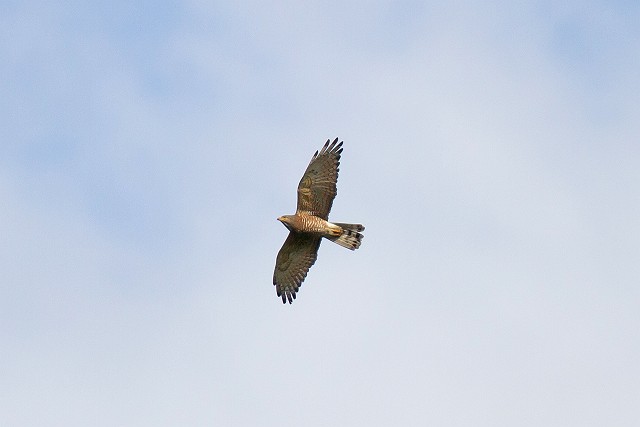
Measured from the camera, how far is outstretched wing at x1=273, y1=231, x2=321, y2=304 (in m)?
46.3

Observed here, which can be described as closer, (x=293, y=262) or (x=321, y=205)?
(x=321, y=205)

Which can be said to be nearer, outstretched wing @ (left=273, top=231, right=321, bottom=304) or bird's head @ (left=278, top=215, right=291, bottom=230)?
bird's head @ (left=278, top=215, right=291, bottom=230)

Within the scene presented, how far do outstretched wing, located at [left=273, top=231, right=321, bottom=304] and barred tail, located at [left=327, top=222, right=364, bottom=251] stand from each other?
99 cm

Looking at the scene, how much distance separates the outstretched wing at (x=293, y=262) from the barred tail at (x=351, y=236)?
3.25 feet

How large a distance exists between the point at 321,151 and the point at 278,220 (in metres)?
2.36

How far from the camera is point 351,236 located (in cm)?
4553

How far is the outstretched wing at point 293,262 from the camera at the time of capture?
152ft

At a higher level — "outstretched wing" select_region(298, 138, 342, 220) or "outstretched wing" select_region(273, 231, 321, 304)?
"outstretched wing" select_region(298, 138, 342, 220)

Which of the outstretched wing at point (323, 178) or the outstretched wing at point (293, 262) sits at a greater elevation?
the outstretched wing at point (323, 178)

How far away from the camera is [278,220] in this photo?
4562cm

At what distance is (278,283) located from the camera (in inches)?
1865

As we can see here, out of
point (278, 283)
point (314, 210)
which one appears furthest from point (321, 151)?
point (278, 283)

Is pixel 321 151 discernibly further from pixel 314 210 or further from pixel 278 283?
pixel 278 283

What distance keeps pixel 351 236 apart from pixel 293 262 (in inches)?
93.9
